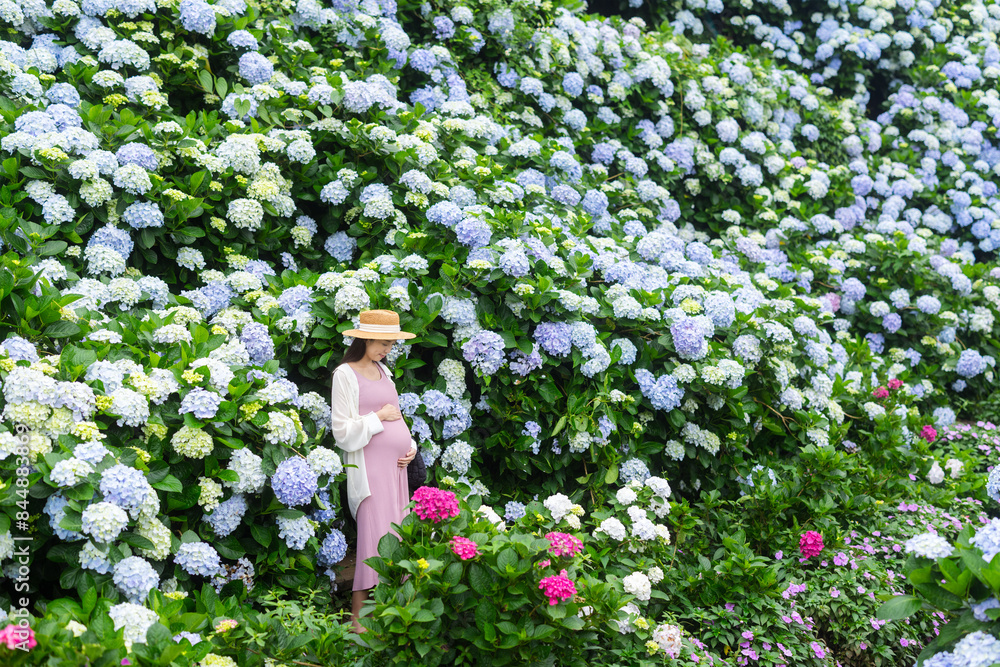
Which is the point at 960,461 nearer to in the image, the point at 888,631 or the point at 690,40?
the point at 888,631

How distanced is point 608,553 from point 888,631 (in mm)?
1461

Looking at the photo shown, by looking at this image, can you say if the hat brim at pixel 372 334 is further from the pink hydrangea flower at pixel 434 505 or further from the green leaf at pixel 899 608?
the green leaf at pixel 899 608

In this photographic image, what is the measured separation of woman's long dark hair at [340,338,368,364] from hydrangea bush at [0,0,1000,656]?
163 millimetres

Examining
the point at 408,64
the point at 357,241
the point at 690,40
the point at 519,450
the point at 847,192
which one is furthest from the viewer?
the point at 690,40

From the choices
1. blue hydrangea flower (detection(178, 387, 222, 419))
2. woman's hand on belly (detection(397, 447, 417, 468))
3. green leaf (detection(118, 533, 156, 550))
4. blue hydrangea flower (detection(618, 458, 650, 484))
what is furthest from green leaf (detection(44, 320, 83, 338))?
blue hydrangea flower (detection(618, 458, 650, 484))

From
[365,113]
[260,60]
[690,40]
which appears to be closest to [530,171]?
[365,113]

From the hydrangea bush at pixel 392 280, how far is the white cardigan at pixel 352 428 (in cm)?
8

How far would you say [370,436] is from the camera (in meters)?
3.45

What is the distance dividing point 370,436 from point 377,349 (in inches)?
15.8

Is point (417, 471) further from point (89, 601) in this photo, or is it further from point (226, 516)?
point (89, 601)

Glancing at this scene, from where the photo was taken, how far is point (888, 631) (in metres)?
3.64

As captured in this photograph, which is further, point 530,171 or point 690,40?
point 690,40

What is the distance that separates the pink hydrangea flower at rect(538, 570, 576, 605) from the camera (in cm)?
253

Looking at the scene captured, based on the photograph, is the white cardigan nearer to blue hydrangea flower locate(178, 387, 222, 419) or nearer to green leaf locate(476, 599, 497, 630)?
blue hydrangea flower locate(178, 387, 222, 419)
